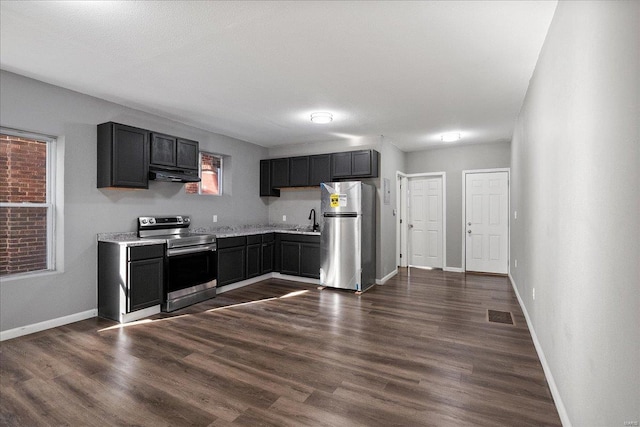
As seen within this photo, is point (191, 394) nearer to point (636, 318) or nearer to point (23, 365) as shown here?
point (23, 365)

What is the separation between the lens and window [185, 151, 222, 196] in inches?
212

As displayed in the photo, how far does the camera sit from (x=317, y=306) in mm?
4359

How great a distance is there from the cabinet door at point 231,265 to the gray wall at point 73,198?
1.03 meters

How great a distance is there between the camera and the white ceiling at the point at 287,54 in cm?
219

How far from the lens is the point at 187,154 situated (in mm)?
4734

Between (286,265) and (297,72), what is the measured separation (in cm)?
363

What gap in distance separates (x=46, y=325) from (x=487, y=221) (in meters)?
6.83

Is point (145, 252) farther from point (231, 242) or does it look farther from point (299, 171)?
point (299, 171)

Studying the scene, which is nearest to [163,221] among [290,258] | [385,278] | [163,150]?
[163,150]

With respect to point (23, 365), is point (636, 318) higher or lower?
higher

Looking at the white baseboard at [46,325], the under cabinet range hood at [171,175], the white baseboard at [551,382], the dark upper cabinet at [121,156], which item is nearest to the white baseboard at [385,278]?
the white baseboard at [551,382]

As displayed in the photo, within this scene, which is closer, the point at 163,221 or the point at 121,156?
the point at 121,156

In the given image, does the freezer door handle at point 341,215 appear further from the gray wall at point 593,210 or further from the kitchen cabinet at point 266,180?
the gray wall at point 593,210

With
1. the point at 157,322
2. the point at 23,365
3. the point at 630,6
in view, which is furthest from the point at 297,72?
the point at 23,365
